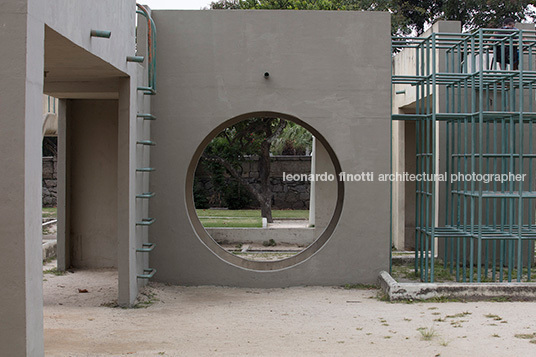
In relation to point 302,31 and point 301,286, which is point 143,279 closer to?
point 301,286

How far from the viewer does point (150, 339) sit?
536cm

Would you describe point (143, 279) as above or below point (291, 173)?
below

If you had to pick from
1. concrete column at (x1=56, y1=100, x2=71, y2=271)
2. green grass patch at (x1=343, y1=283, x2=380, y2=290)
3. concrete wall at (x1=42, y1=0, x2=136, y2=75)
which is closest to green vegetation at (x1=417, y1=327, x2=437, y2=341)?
green grass patch at (x1=343, y1=283, x2=380, y2=290)

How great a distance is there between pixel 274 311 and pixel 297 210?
44.1 ft

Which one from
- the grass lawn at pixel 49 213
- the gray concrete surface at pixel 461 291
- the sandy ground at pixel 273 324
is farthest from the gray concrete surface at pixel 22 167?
the grass lawn at pixel 49 213

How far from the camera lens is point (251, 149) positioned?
19.4 metres

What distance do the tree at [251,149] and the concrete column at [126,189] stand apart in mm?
9886

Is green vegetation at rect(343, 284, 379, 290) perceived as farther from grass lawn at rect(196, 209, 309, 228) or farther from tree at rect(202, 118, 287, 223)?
tree at rect(202, 118, 287, 223)

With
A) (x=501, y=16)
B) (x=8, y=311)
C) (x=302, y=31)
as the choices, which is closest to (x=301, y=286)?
(x=302, y=31)

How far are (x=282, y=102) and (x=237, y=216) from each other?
32.2 ft

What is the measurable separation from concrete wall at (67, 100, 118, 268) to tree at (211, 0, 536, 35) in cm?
974

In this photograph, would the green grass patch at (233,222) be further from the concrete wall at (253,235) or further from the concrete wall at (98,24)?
the concrete wall at (98,24)

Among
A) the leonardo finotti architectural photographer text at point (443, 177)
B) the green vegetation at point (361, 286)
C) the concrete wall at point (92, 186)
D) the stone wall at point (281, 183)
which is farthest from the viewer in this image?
the stone wall at point (281, 183)

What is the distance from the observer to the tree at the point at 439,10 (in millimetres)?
19547
